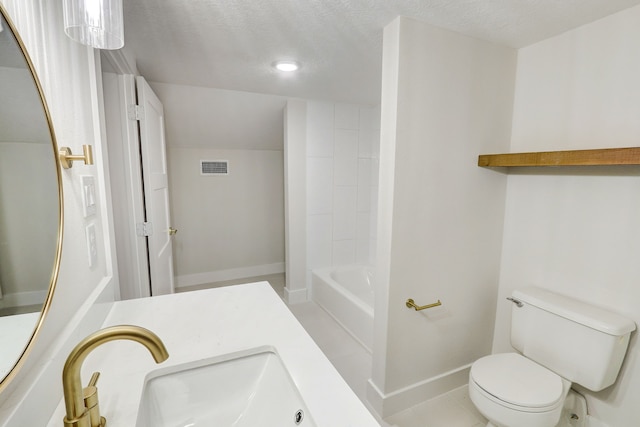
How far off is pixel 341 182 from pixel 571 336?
7.35 ft

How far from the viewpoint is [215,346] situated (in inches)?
35.2

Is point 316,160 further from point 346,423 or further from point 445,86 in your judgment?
point 346,423

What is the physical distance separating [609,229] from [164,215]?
2.78 meters

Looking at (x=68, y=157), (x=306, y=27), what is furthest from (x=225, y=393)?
(x=306, y=27)

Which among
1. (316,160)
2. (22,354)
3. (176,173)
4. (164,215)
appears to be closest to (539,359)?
(22,354)

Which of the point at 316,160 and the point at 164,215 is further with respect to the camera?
the point at 316,160

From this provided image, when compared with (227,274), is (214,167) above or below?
above

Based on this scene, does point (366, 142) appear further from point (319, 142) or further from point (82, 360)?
point (82, 360)

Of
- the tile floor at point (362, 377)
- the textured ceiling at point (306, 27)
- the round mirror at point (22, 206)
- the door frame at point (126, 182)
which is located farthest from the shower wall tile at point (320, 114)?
the round mirror at point (22, 206)

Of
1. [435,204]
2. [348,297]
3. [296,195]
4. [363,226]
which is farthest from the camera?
[363,226]

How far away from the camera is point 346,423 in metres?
0.62

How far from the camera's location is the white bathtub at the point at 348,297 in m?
2.40

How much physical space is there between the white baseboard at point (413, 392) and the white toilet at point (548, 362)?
35cm

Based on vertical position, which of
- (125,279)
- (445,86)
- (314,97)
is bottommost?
(125,279)
